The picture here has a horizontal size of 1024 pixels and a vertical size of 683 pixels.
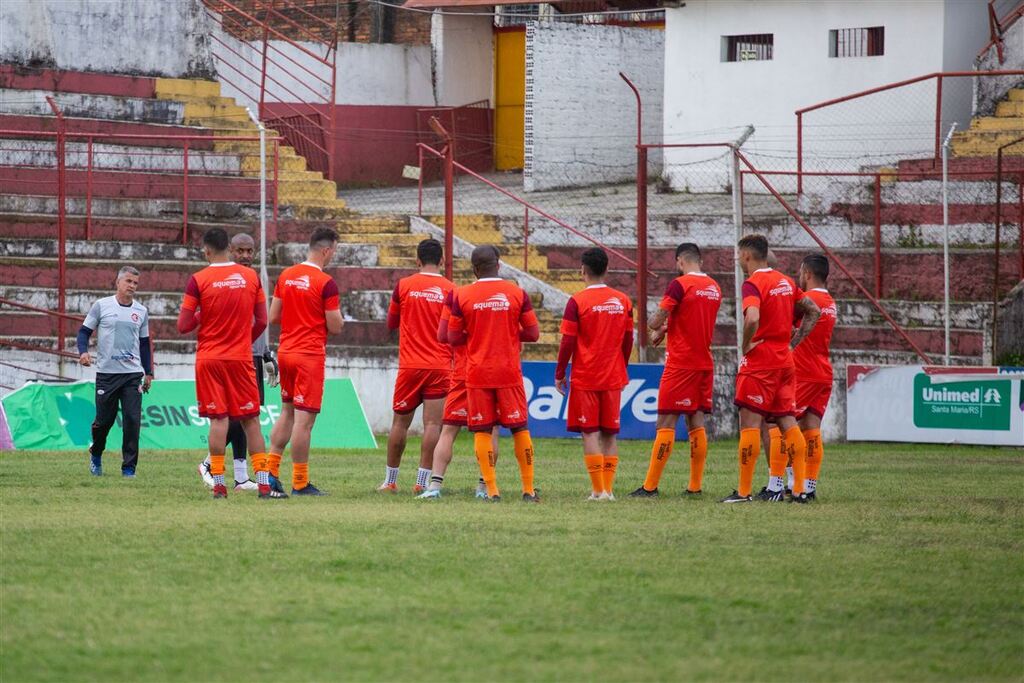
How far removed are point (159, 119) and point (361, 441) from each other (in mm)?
10153

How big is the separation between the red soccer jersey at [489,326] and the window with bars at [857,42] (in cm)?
1654

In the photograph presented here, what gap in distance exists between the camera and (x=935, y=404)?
60.4 ft

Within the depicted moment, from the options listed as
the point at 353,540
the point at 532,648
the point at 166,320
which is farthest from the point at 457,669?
the point at 166,320

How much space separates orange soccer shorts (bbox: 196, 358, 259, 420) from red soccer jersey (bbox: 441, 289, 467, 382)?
1612 millimetres

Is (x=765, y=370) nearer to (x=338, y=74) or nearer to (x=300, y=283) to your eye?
(x=300, y=283)

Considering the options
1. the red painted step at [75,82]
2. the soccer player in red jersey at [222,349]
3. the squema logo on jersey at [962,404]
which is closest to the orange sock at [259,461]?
the soccer player in red jersey at [222,349]

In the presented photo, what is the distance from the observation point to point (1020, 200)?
20469 mm

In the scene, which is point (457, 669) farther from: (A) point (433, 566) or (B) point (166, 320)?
(B) point (166, 320)

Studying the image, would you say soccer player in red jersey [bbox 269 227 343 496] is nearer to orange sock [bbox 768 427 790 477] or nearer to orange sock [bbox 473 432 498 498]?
orange sock [bbox 473 432 498 498]

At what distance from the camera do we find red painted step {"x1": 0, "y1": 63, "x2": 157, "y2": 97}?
2511 cm

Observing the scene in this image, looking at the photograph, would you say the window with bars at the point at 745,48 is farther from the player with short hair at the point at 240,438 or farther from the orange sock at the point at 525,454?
the orange sock at the point at 525,454

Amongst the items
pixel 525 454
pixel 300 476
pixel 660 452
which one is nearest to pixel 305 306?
pixel 300 476

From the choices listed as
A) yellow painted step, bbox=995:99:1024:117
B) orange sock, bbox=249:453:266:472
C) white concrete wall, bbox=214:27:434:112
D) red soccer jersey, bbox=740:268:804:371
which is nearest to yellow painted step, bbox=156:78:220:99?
white concrete wall, bbox=214:27:434:112

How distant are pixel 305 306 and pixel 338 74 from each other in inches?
794
